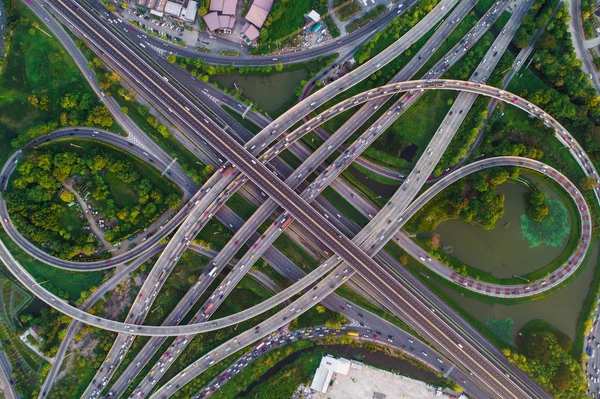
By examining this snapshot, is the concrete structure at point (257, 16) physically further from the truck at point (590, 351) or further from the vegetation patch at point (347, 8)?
the truck at point (590, 351)

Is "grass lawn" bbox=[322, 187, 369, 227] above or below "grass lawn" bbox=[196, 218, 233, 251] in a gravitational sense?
above

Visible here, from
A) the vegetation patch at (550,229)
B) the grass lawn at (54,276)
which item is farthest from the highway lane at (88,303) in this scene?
the vegetation patch at (550,229)

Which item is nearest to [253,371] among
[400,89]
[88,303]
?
[88,303]

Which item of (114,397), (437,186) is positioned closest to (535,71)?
(437,186)

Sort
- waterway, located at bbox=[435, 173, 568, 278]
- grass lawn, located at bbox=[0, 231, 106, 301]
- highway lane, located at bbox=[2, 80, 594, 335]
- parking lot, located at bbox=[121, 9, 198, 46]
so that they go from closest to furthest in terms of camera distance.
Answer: highway lane, located at bbox=[2, 80, 594, 335]
grass lawn, located at bbox=[0, 231, 106, 301]
waterway, located at bbox=[435, 173, 568, 278]
parking lot, located at bbox=[121, 9, 198, 46]

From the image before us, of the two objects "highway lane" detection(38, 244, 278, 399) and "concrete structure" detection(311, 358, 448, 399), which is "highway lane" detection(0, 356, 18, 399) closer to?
"highway lane" detection(38, 244, 278, 399)

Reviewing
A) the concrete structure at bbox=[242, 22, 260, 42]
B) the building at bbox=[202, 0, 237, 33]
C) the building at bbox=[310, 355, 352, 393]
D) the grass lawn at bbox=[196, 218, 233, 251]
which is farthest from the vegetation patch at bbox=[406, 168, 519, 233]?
the building at bbox=[202, 0, 237, 33]
